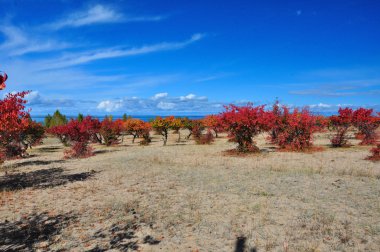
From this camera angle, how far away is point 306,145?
22.8 meters

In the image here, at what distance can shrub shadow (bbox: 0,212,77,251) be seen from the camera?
22.2ft

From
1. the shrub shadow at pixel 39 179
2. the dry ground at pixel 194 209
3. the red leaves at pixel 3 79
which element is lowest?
the dry ground at pixel 194 209

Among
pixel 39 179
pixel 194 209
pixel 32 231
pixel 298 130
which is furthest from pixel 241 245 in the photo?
pixel 298 130

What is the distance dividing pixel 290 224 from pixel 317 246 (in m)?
1.31

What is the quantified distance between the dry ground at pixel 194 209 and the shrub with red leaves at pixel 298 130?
264 inches

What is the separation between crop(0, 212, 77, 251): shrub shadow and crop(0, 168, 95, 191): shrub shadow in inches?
176

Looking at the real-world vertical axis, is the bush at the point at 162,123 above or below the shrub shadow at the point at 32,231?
above

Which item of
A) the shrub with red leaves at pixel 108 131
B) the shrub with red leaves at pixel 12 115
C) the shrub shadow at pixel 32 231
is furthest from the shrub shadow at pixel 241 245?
the shrub with red leaves at pixel 108 131

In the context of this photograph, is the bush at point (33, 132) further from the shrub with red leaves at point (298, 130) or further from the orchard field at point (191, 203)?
the shrub with red leaves at point (298, 130)

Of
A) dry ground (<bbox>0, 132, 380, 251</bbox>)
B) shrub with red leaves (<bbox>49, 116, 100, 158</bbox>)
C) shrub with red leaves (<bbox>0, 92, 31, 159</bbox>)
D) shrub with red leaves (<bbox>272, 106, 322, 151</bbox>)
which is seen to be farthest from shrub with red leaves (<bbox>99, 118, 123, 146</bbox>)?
shrub with red leaves (<bbox>0, 92, 31, 159</bbox>)

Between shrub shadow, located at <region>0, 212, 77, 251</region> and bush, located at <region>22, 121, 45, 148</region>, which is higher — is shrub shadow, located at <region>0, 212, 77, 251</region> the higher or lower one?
the lower one

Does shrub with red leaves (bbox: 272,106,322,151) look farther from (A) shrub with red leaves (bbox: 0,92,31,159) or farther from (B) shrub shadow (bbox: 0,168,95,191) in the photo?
(A) shrub with red leaves (bbox: 0,92,31,159)

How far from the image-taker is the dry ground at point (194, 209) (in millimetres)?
6809

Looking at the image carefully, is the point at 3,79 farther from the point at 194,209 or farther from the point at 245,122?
the point at 245,122
